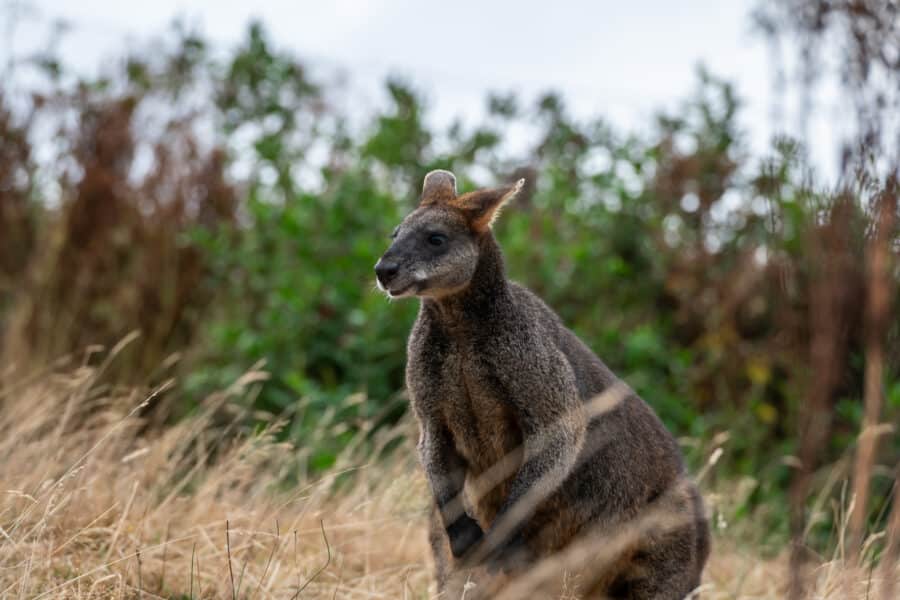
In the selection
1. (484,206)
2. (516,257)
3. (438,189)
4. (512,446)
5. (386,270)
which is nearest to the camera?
(386,270)

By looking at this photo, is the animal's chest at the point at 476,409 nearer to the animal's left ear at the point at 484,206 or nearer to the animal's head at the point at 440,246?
the animal's head at the point at 440,246

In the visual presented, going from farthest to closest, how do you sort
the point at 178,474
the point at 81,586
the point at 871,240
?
the point at 178,474 < the point at 81,586 < the point at 871,240

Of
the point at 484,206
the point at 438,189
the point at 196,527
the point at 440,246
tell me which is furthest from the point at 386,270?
the point at 196,527

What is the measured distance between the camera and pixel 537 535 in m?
4.11

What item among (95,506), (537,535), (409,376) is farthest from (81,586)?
(537,535)

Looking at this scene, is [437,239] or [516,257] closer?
[437,239]

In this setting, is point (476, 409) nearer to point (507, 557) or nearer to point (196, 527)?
point (507, 557)

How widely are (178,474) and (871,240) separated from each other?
167 inches

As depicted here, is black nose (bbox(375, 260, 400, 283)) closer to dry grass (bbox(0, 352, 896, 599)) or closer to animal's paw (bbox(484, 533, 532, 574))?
dry grass (bbox(0, 352, 896, 599))

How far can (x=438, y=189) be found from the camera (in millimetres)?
4523

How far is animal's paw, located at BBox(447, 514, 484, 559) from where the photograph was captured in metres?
3.97

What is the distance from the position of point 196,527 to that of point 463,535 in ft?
3.72

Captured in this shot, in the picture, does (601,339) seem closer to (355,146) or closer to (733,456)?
(733,456)

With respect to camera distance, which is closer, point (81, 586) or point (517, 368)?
point (81, 586)
